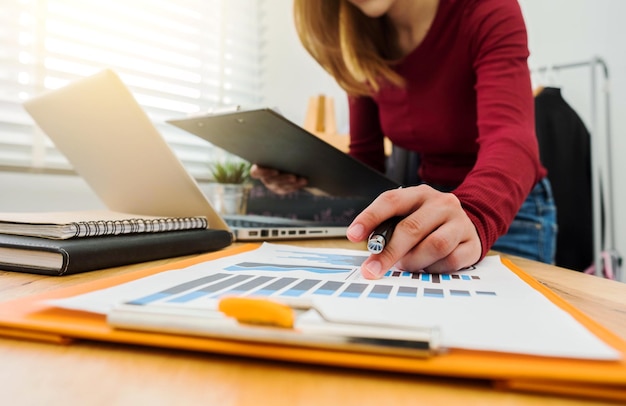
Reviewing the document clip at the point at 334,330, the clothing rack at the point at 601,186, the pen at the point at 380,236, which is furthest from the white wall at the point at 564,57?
the document clip at the point at 334,330

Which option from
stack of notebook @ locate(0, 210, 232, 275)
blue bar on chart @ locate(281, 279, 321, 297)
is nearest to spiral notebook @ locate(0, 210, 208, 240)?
stack of notebook @ locate(0, 210, 232, 275)

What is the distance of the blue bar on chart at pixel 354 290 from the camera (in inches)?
11.1

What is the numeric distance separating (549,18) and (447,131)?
113 centimetres

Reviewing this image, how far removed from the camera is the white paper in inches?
7.8

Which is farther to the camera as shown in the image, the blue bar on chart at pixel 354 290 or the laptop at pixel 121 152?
the laptop at pixel 121 152

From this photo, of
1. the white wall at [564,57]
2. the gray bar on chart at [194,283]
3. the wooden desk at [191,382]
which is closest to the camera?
the wooden desk at [191,382]

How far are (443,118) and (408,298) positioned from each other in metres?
0.69

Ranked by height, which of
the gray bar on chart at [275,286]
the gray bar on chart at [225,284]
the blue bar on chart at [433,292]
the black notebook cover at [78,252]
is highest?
the black notebook cover at [78,252]

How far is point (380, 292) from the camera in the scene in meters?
0.30

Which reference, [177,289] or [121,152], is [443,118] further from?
[177,289]

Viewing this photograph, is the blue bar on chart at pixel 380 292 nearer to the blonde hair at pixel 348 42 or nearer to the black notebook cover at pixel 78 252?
the black notebook cover at pixel 78 252

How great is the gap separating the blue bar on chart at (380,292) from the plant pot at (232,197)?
0.71m

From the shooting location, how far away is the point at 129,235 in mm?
471

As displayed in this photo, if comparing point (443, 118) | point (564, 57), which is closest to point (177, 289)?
point (443, 118)
